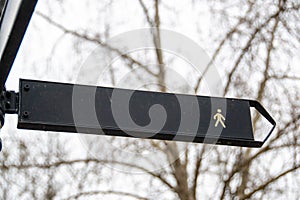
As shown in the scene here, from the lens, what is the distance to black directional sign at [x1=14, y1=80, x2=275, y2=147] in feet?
5.02

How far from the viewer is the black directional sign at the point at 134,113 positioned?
1.53 m

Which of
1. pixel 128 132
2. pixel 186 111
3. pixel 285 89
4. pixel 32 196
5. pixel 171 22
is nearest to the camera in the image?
pixel 128 132

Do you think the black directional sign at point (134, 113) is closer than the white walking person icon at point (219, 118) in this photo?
Yes

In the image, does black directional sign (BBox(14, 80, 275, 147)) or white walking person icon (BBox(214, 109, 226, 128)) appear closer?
black directional sign (BBox(14, 80, 275, 147))

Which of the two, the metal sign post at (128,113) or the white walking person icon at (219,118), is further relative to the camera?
the white walking person icon at (219,118)

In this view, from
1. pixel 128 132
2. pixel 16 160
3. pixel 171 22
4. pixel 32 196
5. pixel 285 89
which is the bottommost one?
pixel 128 132

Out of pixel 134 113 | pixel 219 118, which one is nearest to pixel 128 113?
pixel 134 113

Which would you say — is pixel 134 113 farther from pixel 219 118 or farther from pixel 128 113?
pixel 219 118

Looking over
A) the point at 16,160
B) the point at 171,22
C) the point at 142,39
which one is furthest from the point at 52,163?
the point at 171,22

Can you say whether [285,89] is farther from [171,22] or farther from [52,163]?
[52,163]

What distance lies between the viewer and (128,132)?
1.54 m

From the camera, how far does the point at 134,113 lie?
5.31 feet

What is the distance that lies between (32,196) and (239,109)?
2.76m

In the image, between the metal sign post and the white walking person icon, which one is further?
the white walking person icon
